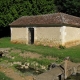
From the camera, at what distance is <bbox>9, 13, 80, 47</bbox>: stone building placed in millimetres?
23906

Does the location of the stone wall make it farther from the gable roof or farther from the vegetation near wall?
the vegetation near wall

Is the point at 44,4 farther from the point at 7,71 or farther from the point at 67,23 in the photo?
the point at 7,71

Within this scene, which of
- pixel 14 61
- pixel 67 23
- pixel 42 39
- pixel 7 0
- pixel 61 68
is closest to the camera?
pixel 61 68

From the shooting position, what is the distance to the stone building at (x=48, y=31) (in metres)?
23.9

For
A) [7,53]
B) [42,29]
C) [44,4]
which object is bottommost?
[7,53]

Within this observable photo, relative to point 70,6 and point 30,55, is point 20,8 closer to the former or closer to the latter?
point 70,6

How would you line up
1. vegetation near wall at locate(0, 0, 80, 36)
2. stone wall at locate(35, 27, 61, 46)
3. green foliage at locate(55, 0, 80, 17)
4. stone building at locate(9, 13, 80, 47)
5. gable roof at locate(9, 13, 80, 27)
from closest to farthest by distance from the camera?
stone building at locate(9, 13, 80, 47)
stone wall at locate(35, 27, 61, 46)
gable roof at locate(9, 13, 80, 27)
vegetation near wall at locate(0, 0, 80, 36)
green foliage at locate(55, 0, 80, 17)

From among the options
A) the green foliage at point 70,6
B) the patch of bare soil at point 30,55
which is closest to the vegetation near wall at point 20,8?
the green foliage at point 70,6

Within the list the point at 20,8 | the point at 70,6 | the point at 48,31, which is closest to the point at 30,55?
the point at 48,31

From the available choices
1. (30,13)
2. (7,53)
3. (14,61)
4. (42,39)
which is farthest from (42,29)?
(30,13)

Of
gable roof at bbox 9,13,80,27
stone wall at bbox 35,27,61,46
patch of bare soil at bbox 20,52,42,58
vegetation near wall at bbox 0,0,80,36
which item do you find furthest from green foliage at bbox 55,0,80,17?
patch of bare soil at bbox 20,52,42,58

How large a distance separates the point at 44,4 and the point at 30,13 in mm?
2811

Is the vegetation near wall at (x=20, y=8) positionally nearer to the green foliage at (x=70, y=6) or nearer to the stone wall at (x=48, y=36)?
the green foliage at (x=70, y=6)

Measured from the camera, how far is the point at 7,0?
3412 cm
